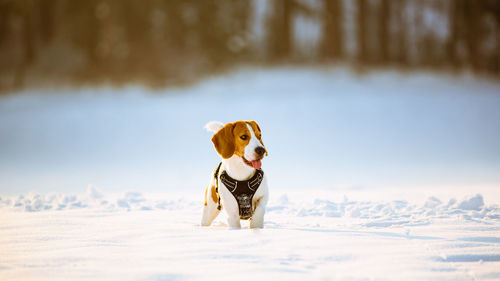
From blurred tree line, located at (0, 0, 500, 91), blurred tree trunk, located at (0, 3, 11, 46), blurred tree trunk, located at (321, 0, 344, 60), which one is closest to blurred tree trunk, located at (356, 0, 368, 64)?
blurred tree line, located at (0, 0, 500, 91)

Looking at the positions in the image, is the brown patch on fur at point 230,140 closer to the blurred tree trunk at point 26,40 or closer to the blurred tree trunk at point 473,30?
the blurred tree trunk at point 26,40

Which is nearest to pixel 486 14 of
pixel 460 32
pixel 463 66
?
pixel 460 32

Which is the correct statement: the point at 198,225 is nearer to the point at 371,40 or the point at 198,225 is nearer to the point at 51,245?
the point at 51,245

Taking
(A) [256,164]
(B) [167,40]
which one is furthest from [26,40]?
(A) [256,164]

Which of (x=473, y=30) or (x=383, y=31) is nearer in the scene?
(x=383, y=31)

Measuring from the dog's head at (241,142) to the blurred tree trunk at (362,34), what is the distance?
15.1 m

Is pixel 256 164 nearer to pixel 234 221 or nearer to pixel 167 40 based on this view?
pixel 234 221

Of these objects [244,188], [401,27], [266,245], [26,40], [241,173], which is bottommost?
[266,245]

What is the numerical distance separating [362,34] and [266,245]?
1757 cm

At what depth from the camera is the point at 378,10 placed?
2334 cm

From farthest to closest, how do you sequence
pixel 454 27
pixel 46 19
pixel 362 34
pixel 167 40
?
pixel 454 27
pixel 362 34
pixel 167 40
pixel 46 19

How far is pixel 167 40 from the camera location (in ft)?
63.6

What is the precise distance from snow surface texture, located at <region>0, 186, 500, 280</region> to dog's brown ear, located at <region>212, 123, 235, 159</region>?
64 cm

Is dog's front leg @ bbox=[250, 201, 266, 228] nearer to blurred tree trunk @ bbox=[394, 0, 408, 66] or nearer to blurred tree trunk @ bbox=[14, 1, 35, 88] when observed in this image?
blurred tree trunk @ bbox=[14, 1, 35, 88]
